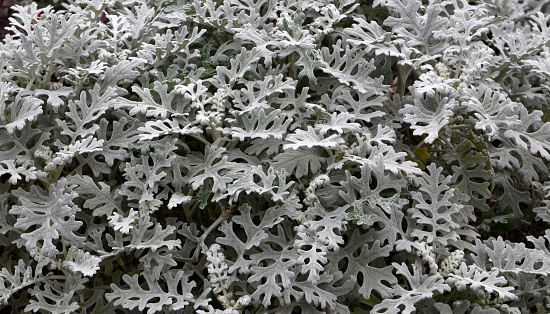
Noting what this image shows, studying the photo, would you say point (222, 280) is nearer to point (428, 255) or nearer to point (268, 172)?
point (268, 172)

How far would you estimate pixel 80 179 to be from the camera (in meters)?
1.51

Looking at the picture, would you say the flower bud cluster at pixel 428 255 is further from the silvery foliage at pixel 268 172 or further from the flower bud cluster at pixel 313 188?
the flower bud cluster at pixel 313 188

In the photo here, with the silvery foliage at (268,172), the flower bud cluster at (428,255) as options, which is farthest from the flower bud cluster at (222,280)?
the flower bud cluster at (428,255)

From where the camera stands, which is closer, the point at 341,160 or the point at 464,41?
the point at 341,160

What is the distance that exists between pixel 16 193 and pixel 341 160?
2.92 ft

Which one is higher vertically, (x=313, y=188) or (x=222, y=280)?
(x=313, y=188)

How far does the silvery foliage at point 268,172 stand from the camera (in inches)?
55.4

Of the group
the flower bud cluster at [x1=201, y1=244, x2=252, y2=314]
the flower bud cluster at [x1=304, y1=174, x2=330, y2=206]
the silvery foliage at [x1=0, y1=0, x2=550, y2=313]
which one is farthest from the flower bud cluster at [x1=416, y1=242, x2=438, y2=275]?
the flower bud cluster at [x1=201, y1=244, x2=252, y2=314]

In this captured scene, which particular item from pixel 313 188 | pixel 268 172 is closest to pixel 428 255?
pixel 313 188

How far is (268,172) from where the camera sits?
144 cm

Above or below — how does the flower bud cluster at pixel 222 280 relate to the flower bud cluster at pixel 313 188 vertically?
below

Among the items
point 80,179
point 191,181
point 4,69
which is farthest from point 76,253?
point 4,69

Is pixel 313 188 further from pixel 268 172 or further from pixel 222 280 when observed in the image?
pixel 222 280

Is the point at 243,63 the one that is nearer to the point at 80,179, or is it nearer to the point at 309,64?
the point at 309,64
